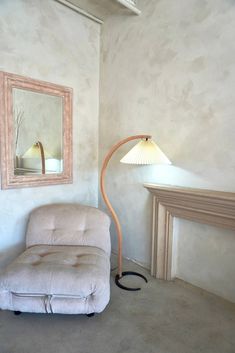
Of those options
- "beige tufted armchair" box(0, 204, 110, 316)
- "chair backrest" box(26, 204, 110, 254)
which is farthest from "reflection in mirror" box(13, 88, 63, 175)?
"beige tufted armchair" box(0, 204, 110, 316)

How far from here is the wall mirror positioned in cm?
222

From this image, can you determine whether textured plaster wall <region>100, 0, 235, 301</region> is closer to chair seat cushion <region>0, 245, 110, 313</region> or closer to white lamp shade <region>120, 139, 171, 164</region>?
white lamp shade <region>120, 139, 171, 164</region>

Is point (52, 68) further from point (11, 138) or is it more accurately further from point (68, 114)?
point (11, 138)

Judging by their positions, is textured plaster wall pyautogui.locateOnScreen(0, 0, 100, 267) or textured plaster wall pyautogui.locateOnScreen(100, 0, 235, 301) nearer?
textured plaster wall pyautogui.locateOnScreen(100, 0, 235, 301)

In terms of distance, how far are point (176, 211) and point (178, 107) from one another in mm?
966

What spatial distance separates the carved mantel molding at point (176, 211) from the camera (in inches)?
72.7

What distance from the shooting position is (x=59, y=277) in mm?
1645

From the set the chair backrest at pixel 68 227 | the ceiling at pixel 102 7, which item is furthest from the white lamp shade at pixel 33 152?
the ceiling at pixel 102 7

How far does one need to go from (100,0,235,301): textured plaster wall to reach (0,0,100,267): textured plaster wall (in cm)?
22

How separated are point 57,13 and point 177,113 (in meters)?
1.67

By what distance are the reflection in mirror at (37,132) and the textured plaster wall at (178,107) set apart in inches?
24.7

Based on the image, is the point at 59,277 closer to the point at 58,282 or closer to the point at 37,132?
the point at 58,282

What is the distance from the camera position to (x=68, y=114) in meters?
2.67

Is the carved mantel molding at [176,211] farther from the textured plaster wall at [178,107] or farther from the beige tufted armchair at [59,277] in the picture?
the beige tufted armchair at [59,277]
